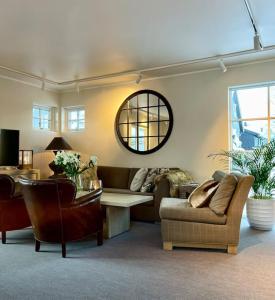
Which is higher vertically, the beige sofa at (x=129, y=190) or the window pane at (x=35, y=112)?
the window pane at (x=35, y=112)

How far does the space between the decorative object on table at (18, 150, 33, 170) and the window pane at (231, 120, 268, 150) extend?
13.4 ft

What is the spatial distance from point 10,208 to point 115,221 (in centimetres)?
138

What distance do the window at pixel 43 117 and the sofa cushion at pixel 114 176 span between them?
69.6 inches

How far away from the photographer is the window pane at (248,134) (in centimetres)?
469

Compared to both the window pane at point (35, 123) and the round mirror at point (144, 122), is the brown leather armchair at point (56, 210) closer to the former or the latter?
the round mirror at point (144, 122)

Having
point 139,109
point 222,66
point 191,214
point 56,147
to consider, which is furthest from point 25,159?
point 222,66

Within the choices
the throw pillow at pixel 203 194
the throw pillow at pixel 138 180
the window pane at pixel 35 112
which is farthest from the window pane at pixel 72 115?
the throw pillow at pixel 203 194

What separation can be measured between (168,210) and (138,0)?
2.29m

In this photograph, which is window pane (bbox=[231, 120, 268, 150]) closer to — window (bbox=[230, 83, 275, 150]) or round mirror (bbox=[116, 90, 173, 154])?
window (bbox=[230, 83, 275, 150])

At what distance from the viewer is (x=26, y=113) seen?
5855 mm

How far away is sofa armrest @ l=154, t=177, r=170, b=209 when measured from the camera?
436 centimetres

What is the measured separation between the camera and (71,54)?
14.0ft

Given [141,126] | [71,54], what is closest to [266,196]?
[141,126]

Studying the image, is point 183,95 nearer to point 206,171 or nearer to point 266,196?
point 206,171
